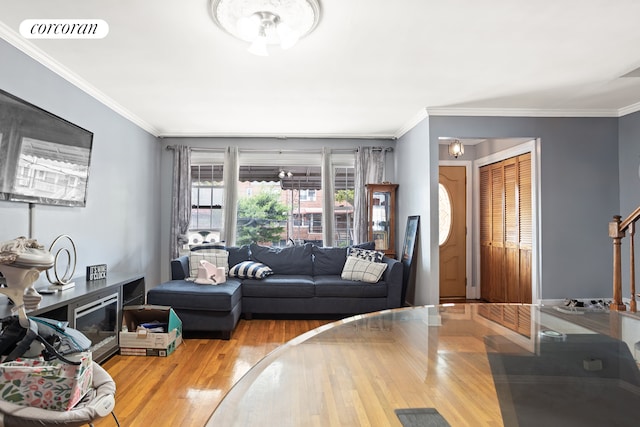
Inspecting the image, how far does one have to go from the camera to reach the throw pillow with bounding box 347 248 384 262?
4695mm

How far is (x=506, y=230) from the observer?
5191mm

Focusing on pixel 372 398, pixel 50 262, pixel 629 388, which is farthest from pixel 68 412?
pixel 629 388

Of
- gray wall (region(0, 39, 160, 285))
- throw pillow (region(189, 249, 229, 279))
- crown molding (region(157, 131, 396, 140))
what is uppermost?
crown molding (region(157, 131, 396, 140))

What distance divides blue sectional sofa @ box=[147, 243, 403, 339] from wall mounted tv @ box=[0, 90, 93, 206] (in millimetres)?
1286

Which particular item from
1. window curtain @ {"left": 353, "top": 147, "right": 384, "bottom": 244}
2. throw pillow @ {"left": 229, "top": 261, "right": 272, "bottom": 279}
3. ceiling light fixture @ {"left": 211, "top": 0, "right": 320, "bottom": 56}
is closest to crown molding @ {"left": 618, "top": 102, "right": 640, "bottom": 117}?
window curtain @ {"left": 353, "top": 147, "right": 384, "bottom": 244}

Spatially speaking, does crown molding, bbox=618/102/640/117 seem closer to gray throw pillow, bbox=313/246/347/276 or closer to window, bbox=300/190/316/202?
gray throw pillow, bbox=313/246/347/276

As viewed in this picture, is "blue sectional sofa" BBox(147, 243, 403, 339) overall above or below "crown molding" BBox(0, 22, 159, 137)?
below

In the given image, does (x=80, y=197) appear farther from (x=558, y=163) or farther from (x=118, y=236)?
Answer: (x=558, y=163)

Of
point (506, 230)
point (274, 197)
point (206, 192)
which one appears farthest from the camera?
point (274, 197)

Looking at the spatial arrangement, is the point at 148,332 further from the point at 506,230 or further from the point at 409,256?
the point at 506,230

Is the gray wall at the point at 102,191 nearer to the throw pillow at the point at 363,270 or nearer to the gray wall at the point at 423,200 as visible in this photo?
the throw pillow at the point at 363,270

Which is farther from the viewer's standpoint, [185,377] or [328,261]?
[328,261]

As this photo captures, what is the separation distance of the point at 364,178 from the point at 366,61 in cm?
A: 271

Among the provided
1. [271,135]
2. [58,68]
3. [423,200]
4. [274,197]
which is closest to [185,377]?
[58,68]
